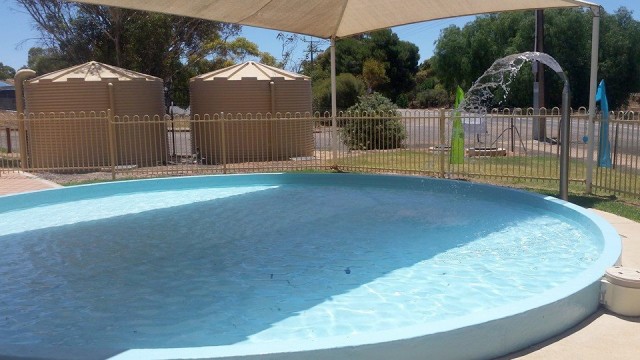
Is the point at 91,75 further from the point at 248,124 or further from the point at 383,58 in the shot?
the point at 383,58

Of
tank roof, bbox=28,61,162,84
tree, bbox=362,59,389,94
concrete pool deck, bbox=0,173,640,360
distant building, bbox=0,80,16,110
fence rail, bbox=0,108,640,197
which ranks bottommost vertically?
concrete pool deck, bbox=0,173,640,360

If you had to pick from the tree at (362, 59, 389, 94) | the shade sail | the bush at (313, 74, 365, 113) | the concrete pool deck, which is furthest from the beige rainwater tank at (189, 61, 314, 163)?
the tree at (362, 59, 389, 94)

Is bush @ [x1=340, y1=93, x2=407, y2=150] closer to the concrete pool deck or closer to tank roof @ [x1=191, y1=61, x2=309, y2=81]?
tank roof @ [x1=191, y1=61, x2=309, y2=81]

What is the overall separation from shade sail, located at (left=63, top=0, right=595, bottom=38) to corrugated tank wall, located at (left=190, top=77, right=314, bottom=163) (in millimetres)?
4052

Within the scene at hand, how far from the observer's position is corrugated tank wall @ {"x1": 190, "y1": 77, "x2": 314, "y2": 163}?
17.6 meters

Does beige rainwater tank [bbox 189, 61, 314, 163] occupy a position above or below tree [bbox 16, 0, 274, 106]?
below

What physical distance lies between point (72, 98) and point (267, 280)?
1241cm

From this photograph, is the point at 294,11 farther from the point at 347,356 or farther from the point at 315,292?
the point at 347,356

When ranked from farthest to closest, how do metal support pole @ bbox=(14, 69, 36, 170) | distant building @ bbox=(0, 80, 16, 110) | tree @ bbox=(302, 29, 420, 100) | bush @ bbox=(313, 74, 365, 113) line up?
tree @ bbox=(302, 29, 420, 100)
distant building @ bbox=(0, 80, 16, 110)
bush @ bbox=(313, 74, 365, 113)
metal support pole @ bbox=(14, 69, 36, 170)

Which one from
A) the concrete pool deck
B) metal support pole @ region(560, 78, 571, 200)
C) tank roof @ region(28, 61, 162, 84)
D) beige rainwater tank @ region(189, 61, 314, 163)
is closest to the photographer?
the concrete pool deck

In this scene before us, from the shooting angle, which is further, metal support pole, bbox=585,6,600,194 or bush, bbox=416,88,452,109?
bush, bbox=416,88,452,109

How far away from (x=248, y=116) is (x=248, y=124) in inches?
9.9

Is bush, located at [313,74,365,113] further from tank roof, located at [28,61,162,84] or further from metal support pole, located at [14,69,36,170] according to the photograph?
metal support pole, located at [14,69,36,170]

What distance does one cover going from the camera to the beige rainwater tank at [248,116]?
57.9 ft
